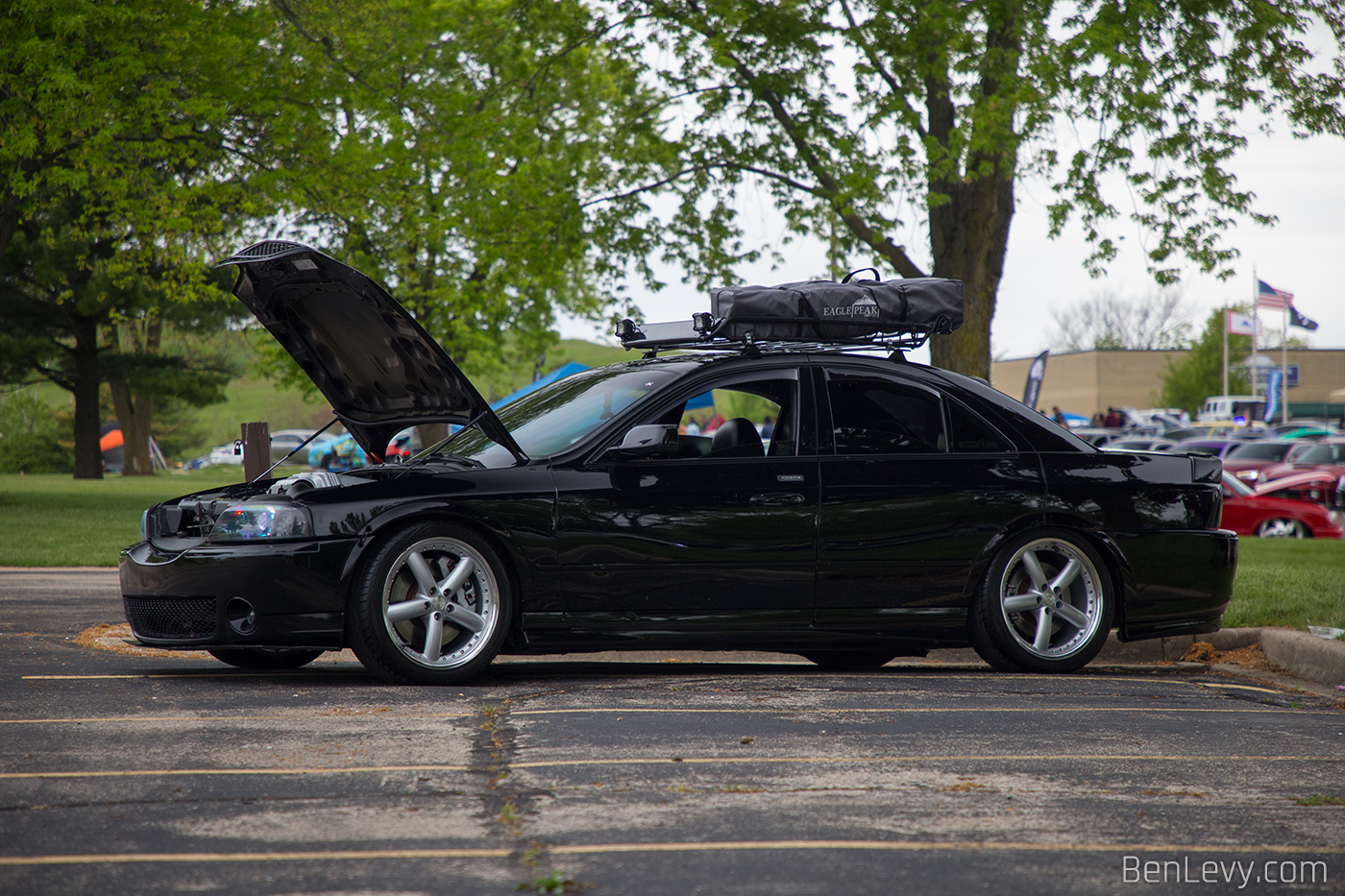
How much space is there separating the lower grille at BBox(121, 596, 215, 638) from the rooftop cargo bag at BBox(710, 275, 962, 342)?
8.75ft

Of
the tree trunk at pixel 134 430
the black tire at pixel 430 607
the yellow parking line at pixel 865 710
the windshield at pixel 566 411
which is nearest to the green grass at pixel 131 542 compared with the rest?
the yellow parking line at pixel 865 710

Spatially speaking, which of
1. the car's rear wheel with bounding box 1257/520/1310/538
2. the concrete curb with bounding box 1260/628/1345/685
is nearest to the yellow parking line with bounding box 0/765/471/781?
Answer: the concrete curb with bounding box 1260/628/1345/685

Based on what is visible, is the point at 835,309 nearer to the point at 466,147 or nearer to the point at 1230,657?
the point at 1230,657

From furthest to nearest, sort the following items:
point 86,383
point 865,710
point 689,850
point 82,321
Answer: point 86,383 < point 82,321 < point 865,710 < point 689,850

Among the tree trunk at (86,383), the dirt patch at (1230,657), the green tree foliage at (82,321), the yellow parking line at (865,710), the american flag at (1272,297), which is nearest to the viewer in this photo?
the yellow parking line at (865,710)

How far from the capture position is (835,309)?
6738 millimetres

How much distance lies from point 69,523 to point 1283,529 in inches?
678

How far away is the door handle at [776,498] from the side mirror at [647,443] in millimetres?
452

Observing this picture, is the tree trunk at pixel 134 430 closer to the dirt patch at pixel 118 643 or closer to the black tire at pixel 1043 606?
the dirt patch at pixel 118 643

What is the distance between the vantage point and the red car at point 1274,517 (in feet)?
64.4

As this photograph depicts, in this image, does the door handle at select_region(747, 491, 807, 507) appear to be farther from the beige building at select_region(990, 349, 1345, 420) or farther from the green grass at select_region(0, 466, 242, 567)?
the beige building at select_region(990, 349, 1345, 420)

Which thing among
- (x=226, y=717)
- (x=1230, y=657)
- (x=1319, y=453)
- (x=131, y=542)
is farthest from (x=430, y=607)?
(x=1319, y=453)

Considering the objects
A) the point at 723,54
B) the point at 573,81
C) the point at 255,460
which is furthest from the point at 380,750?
the point at 573,81

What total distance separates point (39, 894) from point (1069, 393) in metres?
103
